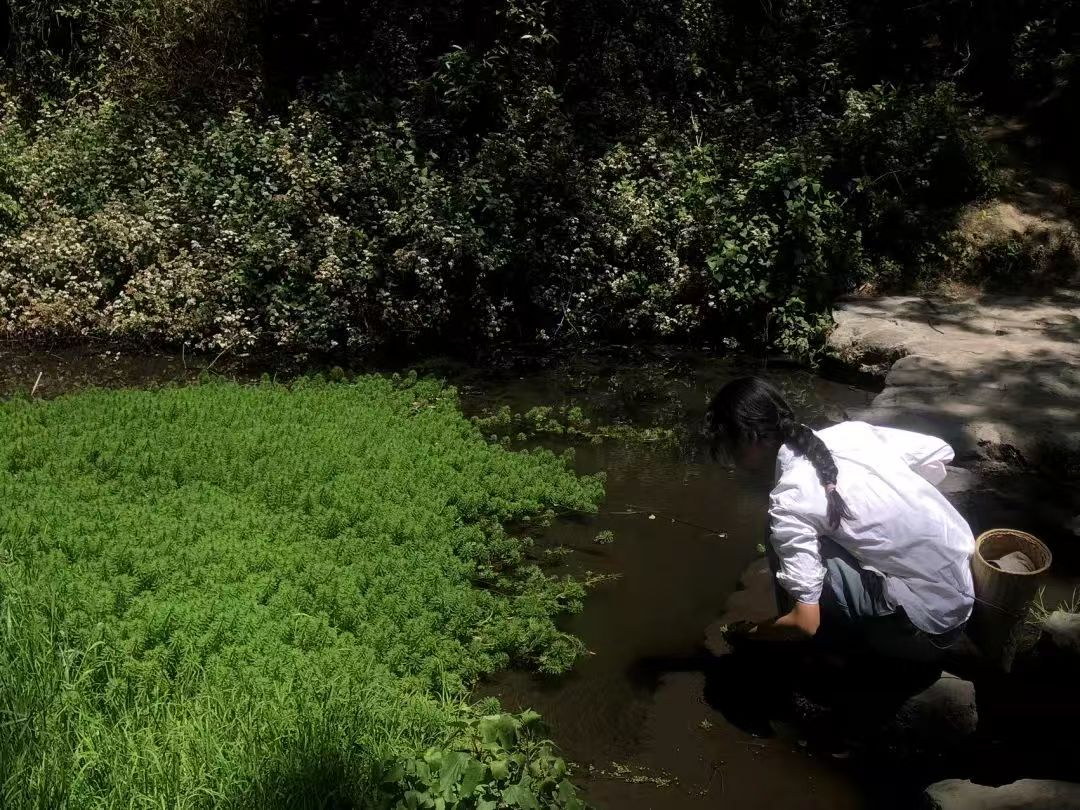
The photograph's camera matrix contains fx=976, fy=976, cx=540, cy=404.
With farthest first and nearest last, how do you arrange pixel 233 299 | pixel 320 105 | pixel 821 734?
pixel 320 105 < pixel 233 299 < pixel 821 734

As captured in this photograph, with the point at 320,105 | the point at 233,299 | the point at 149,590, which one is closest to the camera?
the point at 149,590

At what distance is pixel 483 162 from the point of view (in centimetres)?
970

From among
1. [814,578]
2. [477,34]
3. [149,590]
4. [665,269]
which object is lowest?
[149,590]

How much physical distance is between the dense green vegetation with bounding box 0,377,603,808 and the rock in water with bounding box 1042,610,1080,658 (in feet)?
7.32

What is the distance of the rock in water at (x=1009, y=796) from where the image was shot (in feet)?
11.6

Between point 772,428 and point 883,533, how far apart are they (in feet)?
2.01

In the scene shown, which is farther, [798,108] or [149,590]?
[798,108]

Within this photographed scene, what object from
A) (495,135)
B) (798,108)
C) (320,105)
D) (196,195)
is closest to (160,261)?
(196,195)

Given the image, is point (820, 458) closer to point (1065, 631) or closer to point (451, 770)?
point (1065, 631)

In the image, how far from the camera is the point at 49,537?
5.01 meters

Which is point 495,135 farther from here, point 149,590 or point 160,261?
point 149,590

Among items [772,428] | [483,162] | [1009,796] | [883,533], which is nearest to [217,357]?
[483,162]

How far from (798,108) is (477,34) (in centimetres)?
394

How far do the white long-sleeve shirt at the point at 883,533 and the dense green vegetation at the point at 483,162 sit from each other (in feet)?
16.9
